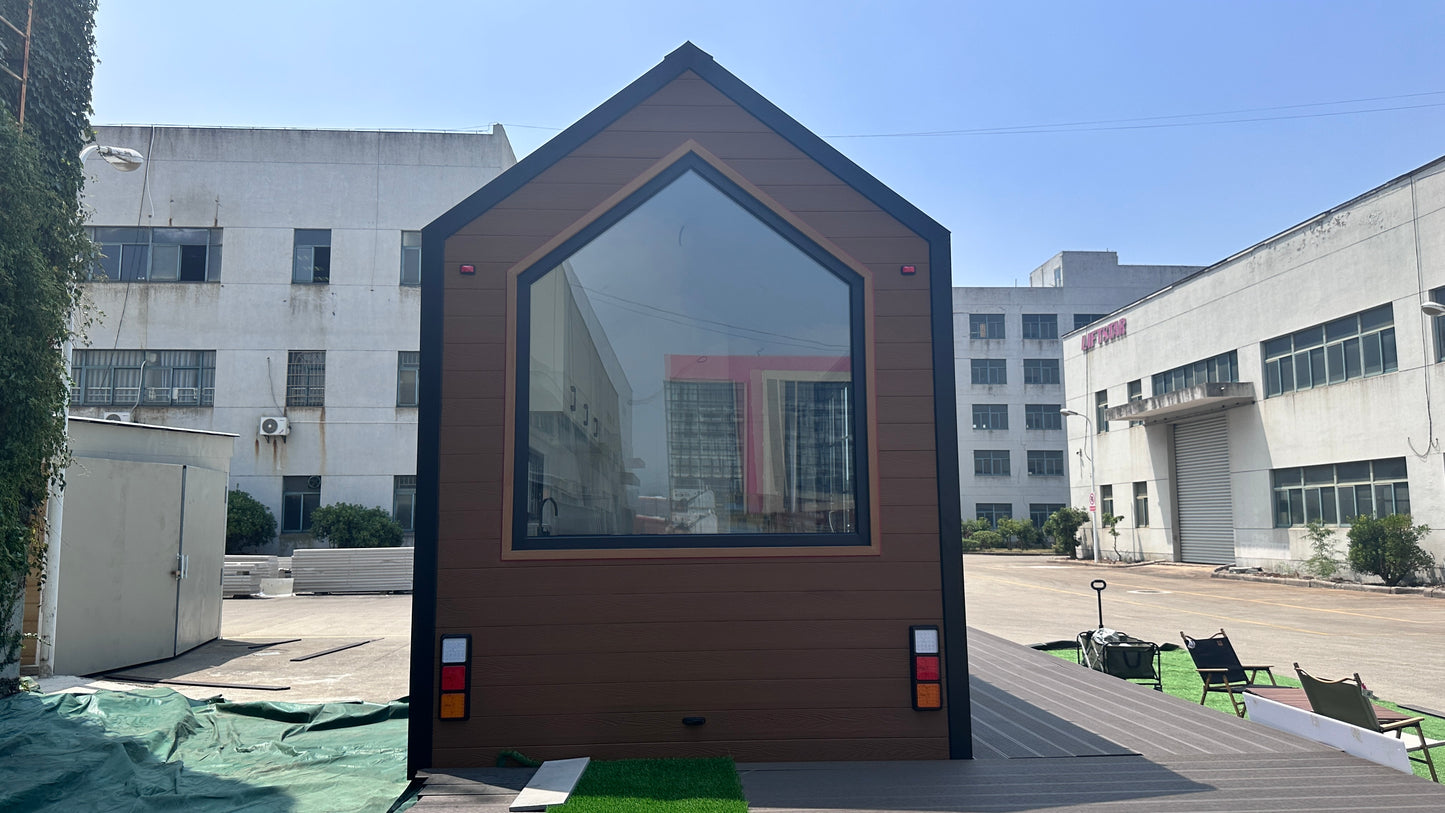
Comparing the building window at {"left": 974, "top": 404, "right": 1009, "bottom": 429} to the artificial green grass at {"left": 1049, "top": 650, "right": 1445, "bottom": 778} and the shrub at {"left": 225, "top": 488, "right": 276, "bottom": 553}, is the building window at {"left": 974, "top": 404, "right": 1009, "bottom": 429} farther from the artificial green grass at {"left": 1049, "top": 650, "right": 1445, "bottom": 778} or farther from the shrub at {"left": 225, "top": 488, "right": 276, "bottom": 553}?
the artificial green grass at {"left": 1049, "top": 650, "right": 1445, "bottom": 778}

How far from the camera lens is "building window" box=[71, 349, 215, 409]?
2589 cm

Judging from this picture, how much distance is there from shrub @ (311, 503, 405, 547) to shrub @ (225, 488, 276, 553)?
1.28 meters

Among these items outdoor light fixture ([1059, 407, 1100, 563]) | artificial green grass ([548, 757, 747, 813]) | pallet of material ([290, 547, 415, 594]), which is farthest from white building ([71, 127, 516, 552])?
outdoor light fixture ([1059, 407, 1100, 563])

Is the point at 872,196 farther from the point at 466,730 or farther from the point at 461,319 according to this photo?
the point at 466,730

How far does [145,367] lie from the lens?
2597cm

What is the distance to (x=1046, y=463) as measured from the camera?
178 ft

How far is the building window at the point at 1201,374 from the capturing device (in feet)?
97.3

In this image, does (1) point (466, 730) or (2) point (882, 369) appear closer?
(1) point (466, 730)

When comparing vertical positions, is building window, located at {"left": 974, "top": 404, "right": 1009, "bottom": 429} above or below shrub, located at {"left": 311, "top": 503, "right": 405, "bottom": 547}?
above

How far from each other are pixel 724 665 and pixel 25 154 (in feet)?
20.6

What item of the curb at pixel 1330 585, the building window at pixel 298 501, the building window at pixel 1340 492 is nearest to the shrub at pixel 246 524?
the building window at pixel 298 501

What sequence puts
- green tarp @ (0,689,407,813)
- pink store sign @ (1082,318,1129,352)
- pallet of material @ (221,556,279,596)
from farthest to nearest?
pink store sign @ (1082,318,1129,352)
pallet of material @ (221,556,279,596)
green tarp @ (0,689,407,813)

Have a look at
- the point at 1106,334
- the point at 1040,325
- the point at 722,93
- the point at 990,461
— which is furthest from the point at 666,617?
the point at 1040,325

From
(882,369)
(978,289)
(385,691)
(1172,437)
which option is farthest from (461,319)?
(978,289)
